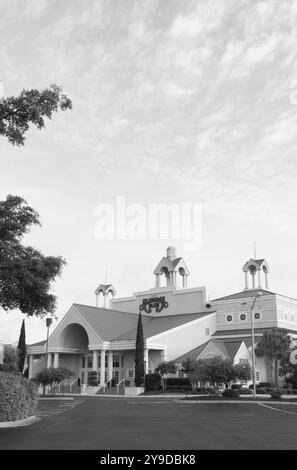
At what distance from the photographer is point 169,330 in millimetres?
60469

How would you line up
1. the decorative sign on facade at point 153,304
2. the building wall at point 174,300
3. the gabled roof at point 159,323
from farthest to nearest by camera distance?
the decorative sign on facade at point 153,304, the building wall at point 174,300, the gabled roof at point 159,323

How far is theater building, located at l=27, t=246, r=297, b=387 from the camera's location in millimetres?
59250

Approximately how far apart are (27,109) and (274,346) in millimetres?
46028

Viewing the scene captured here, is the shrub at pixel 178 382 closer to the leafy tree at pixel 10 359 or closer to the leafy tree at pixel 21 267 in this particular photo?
the leafy tree at pixel 10 359

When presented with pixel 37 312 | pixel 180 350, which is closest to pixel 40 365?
pixel 180 350

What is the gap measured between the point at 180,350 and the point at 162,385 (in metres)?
9.03

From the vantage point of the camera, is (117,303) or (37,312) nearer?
(37,312)

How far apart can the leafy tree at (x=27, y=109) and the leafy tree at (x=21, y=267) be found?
3.53 m

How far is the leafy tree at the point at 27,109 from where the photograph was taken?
17.4 meters

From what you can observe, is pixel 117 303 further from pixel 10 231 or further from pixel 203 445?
pixel 203 445

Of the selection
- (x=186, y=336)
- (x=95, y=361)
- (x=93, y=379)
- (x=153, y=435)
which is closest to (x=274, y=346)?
(x=186, y=336)

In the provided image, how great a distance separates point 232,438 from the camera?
1484 centimetres

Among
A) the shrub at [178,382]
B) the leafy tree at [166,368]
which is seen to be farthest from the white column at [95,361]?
the shrub at [178,382]

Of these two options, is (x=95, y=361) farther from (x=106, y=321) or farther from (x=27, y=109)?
(x=27, y=109)
